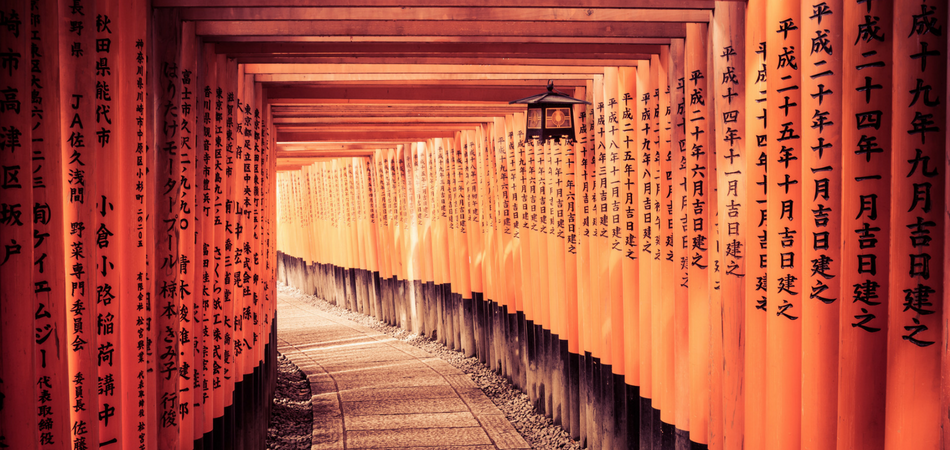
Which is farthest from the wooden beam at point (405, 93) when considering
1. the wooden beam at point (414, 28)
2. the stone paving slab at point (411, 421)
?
the stone paving slab at point (411, 421)

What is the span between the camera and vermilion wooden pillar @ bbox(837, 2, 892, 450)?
304cm

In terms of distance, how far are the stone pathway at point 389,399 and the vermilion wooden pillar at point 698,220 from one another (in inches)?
128

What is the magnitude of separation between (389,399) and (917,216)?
808cm

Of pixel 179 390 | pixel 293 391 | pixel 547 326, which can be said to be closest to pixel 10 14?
pixel 179 390


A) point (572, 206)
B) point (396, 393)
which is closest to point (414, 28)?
point (572, 206)

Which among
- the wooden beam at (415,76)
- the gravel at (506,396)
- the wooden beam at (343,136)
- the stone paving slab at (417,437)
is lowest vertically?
the gravel at (506,396)

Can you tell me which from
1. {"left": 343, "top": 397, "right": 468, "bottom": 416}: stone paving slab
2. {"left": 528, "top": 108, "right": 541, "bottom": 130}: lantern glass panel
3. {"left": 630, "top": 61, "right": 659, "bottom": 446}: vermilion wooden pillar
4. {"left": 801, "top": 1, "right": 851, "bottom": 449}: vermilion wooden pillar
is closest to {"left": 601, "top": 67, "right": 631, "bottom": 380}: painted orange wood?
{"left": 630, "top": 61, "right": 659, "bottom": 446}: vermilion wooden pillar

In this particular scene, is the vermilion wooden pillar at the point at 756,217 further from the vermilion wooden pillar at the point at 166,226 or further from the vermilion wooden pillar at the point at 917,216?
the vermilion wooden pillar at the point at 166,226

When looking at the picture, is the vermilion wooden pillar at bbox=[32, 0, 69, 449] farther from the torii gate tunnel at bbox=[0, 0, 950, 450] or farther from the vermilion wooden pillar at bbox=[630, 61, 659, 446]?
the vermilion wooden pillar at bbox=[630, 61, 659, 446]

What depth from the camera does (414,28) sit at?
18.3ft

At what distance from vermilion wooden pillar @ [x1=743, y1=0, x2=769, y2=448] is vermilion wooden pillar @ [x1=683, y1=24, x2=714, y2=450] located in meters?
0.85

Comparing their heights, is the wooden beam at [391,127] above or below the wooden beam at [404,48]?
below

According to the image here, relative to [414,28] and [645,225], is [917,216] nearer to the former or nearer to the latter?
[645,225]

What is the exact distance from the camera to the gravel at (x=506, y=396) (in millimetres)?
8469
